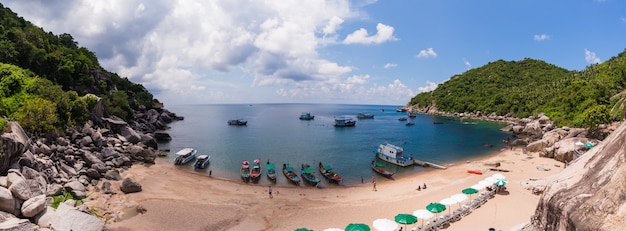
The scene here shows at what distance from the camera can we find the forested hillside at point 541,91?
71500 millimetres

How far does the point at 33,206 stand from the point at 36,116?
62.2 ft

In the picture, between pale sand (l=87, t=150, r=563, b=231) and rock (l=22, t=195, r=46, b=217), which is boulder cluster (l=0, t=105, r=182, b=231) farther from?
pale sand (l=87, t=150, r=563, b=231)

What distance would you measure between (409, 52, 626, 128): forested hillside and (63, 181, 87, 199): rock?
185 ft

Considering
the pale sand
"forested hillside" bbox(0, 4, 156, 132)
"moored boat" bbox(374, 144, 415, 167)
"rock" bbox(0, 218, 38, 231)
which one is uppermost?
"forested hillside" bbox(0, 4, 156, 132)

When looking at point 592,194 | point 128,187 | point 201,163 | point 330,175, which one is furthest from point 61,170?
point 592,194

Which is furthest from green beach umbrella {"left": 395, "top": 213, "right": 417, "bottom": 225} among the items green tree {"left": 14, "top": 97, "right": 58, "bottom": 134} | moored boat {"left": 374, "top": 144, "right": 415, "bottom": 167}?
green tree {"left": 14, "top": 97, "right": 58, "bottom": 134}

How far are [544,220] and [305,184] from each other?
107 feet

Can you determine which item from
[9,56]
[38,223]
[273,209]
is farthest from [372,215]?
[9,56]

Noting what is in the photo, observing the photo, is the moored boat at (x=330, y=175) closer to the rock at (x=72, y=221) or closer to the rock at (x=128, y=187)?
the rock at (x=128, y=187)

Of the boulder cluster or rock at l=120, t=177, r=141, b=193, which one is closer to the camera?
the boulder cluster

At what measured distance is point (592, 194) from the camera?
759 cm

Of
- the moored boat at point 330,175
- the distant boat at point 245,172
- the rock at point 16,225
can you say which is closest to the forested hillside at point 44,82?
the rock at point 16,225

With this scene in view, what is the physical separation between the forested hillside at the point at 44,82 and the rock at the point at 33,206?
358 inches

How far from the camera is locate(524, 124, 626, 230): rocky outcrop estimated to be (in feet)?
22.6
